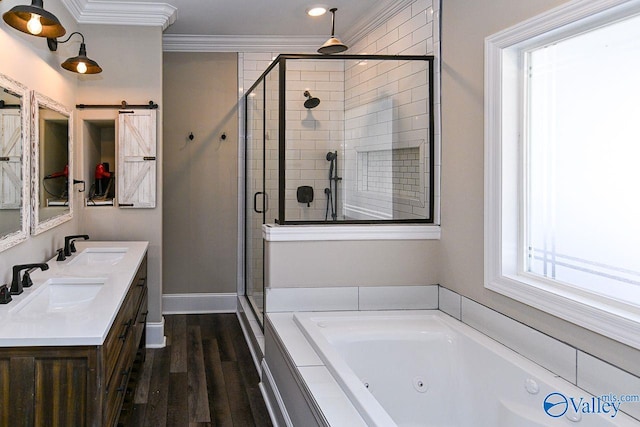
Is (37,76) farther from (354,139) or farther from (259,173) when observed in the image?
(354,139)

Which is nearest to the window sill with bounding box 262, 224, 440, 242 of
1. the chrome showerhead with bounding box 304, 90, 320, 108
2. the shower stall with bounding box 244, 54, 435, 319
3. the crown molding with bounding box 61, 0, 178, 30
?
the shower stall with bounding box 244, 54, 435, 319

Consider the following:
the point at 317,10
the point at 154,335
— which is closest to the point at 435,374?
the point at 154,335

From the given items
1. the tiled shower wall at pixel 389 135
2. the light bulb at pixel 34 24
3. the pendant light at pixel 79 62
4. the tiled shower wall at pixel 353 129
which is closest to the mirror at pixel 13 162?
the light bulb at pixel 34 24

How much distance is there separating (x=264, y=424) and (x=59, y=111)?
89.8 inches

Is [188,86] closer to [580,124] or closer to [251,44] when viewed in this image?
[251,44]

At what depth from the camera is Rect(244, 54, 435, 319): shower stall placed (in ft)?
10.3

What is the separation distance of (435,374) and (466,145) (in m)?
1.19

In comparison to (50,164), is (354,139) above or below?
above

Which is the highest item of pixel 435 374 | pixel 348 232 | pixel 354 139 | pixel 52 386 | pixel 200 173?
pixel 354 139

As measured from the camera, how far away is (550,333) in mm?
2143

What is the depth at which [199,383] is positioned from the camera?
338 centimetres

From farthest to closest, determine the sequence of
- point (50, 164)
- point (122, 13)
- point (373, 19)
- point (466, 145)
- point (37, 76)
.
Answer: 1. point (373, 19)
2. point (122, 13)
3. point (50, 164)
4. point (37, 76)
5. point (466, 145)

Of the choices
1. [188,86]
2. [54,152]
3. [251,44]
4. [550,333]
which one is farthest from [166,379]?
[251,44]

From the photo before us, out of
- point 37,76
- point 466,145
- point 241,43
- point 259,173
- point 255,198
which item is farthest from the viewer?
point 241,43
